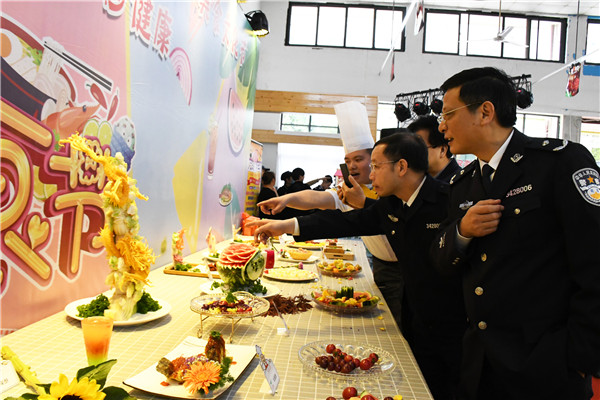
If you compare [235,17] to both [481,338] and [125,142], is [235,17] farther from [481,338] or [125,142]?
[481,338]

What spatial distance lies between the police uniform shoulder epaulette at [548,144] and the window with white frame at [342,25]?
34.5 ft

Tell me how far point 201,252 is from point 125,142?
1.50 m

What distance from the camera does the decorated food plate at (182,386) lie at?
104cm

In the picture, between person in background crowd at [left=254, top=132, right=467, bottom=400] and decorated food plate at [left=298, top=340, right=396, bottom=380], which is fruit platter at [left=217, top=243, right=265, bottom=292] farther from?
decorated food plate at [left=298, top=340, right=396, bottom=380]

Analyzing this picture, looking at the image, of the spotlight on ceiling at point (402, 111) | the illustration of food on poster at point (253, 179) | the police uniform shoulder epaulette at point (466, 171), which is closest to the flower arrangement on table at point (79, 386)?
the police uniform shoulder epaulette at point (466, 171)

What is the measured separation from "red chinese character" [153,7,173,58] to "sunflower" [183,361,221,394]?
6.16 ft

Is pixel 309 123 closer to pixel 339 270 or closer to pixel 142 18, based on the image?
pixel 339 270

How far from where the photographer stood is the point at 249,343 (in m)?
1.50

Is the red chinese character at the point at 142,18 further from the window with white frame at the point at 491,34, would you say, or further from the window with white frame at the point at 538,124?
the window with white frame at the point at 538,124

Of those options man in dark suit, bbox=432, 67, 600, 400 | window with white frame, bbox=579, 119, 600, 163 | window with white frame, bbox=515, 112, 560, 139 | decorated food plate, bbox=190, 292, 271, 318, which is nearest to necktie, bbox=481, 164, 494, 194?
man in dark suit, bbox=432, 67, 600, 400

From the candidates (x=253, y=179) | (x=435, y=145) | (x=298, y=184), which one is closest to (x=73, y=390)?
(x=435, y=145)

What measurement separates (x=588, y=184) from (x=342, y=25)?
11.0 metres

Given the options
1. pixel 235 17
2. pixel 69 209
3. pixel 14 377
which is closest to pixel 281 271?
pixel 69 209

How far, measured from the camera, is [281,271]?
8.70 ft
